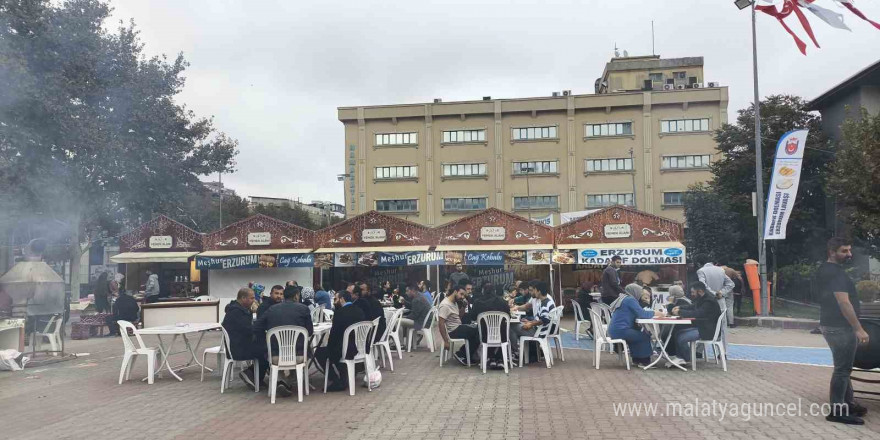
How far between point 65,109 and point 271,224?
6.96 m

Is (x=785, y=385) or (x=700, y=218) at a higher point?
(x=700, y=218)

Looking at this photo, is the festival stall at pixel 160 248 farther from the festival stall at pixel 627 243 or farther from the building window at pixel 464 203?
the building window at pixel 464 203

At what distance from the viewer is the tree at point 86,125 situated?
16.9 metres

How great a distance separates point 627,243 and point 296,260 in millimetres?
10512

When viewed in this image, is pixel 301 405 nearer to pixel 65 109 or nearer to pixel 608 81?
pixel 65 109

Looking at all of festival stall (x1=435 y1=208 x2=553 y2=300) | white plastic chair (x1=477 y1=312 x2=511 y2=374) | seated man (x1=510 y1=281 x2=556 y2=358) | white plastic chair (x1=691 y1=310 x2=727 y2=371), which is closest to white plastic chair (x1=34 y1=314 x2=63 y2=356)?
white plastic chair (x1=477 y1=312 x2=511 y2=374)

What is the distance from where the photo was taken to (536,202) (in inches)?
1711

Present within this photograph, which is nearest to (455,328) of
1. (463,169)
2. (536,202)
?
(536,202)

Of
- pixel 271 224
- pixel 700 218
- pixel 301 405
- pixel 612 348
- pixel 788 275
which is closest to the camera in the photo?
pixel 301 405

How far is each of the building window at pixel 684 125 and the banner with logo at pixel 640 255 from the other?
25302 mm

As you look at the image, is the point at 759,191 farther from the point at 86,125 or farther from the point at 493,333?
the point at 86,125

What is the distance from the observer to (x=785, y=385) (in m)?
7.97

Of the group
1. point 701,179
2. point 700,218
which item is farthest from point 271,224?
point 701,179

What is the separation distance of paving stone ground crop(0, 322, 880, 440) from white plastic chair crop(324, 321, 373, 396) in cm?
24
